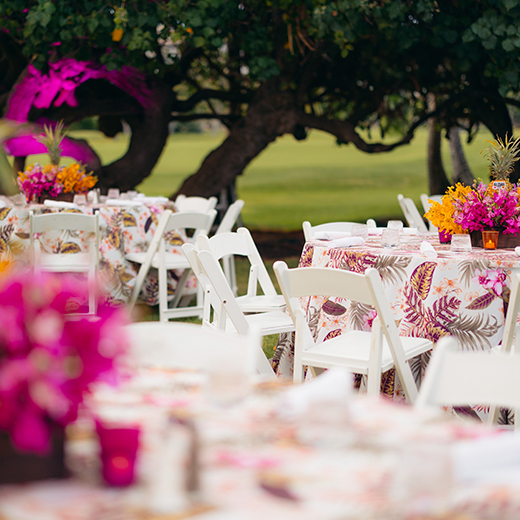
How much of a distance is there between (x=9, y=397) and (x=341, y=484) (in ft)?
1.90

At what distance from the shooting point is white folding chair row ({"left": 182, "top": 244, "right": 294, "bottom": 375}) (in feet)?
11.7

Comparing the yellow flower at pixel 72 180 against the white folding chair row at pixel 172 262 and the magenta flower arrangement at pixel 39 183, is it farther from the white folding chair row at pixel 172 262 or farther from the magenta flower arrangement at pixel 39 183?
the white folding chair row at pixel 172 262

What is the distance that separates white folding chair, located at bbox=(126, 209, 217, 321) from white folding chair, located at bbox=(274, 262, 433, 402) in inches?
102

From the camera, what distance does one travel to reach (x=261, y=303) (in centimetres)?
461

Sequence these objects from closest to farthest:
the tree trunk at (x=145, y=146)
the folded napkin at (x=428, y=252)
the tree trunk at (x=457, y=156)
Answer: the folded napkin at (x=428, y=252) < the tree trunk at (x=145, y=146) < the tree trunk at (x=457, y=156)

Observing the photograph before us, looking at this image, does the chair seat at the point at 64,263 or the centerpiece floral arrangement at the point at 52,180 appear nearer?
the chair seat at the point at 64,263

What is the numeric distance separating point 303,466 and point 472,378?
63cm

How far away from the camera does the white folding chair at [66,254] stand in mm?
5488

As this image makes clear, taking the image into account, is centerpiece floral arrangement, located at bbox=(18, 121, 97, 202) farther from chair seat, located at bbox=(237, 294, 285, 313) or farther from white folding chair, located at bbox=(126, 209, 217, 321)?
chair seat, located at bbox=(237, 294, 285, 313)

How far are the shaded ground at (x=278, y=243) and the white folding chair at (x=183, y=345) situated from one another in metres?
7.69

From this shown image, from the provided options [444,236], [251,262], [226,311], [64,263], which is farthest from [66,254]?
[444,236]

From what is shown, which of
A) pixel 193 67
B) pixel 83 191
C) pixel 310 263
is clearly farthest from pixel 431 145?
pixel 310 263

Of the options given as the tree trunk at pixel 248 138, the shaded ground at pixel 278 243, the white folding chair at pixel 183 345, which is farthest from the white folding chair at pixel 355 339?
the tree trunk at pixel 248 138

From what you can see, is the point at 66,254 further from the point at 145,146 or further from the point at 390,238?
the point at 145,146
